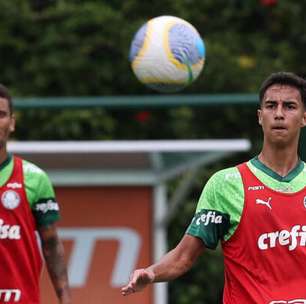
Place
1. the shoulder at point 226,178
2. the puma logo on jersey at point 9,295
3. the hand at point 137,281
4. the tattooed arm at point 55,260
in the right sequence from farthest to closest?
the tattooed arm at point 55,260 → the puma logo on jersey at point 9,295 → the shoulder at point 226,178 → the hand at point 137,281

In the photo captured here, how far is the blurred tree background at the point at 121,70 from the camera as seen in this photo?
578 inches

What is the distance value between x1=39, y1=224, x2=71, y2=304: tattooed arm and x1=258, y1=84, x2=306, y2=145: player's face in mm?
1890

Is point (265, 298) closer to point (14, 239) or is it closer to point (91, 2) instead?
point (14, 239)

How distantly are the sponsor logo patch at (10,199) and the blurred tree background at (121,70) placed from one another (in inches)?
252

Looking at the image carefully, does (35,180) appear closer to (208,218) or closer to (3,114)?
(3,114)

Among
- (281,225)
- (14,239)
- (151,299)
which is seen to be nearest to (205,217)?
(281,225)

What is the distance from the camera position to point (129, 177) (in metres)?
12.3

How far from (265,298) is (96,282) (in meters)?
5.71

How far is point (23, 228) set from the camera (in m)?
8.01

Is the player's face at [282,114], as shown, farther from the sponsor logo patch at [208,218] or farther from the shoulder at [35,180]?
the shoulder at [35,180]

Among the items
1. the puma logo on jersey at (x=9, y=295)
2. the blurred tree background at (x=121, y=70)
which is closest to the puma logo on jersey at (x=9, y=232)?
the puma logo on jersey at (x=9, y=295)

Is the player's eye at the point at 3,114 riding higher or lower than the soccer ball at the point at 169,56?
lower

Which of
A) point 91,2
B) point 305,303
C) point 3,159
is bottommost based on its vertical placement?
point 305,303

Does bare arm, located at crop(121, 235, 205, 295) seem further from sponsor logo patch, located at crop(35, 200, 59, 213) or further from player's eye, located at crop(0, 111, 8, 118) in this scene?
player's eye, located at crop(0, 111, 8, 118)
